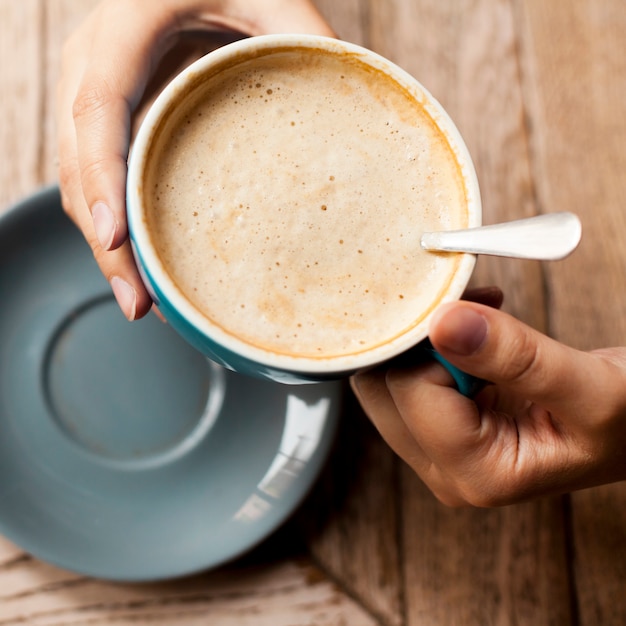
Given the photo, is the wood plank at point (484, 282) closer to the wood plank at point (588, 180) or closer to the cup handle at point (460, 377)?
the wood plank at point (588, 180)

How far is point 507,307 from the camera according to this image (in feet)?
3.18

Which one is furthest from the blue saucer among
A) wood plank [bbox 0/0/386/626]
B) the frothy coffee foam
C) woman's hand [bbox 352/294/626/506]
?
the frothy coffee foam

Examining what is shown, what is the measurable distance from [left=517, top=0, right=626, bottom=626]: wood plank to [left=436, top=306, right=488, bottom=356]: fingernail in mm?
464

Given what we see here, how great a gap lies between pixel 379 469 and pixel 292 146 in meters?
0.52

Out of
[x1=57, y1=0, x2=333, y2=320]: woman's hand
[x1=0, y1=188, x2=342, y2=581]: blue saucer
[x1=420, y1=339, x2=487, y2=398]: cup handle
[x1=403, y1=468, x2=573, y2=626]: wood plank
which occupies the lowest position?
[x1=403, y1=468, x2=573, y2=626]: wood plank

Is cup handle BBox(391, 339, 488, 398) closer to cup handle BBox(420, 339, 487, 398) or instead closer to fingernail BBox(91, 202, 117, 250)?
cup handle BBox(420, 339, 487, 398)

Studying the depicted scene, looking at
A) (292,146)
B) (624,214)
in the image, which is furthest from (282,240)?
(624,214)

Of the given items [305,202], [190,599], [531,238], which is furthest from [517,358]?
[190,599]

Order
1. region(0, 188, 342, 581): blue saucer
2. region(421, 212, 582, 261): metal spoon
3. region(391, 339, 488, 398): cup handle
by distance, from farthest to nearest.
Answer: region(0, 188, 342, 581): blue saucer
region(391, 339, 488, 398): cup handle
region(421, 212, 582, 261): metal spoon

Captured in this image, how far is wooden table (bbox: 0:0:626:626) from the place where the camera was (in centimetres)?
92

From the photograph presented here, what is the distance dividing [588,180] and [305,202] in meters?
0.60

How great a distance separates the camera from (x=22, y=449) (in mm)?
883

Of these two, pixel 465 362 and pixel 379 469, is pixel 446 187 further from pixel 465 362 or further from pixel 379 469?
pixel 379 469

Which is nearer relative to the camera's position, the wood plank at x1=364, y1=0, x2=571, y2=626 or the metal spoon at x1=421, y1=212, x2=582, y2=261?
the metal spoon at x1=421, y1=212, x2=582, y2=261
